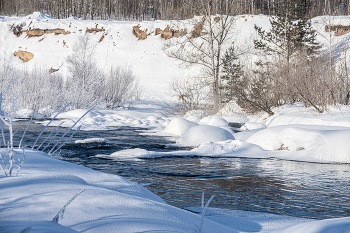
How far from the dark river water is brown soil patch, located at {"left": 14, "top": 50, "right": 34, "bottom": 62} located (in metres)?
28.5

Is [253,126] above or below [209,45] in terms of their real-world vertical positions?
below

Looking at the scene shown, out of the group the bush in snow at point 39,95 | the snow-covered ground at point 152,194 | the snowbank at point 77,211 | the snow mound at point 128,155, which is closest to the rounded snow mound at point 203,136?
the snow-covered ground at point 152,194

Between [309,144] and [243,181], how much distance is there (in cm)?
247

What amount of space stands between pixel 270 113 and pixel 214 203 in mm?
9369

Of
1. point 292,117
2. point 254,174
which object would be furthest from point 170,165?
point 292,117

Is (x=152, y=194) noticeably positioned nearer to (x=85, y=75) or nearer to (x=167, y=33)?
(x=85, y=75)

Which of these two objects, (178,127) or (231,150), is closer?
(231,150)

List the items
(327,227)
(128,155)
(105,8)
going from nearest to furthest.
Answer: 1. (327,227)
2. (128,155)
3. (105,8)

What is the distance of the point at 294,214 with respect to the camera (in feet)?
9.41

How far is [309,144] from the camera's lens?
6.04m

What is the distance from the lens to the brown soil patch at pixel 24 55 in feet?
104

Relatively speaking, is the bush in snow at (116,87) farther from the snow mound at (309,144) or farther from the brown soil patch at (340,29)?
the brown soil patch at (340,29)

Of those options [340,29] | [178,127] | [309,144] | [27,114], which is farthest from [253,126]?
[340,29]

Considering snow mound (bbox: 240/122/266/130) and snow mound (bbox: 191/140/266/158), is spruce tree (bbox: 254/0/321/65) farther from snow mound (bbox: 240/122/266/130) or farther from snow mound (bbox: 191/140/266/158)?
snow mound (bbox: 191/140/266/158)
